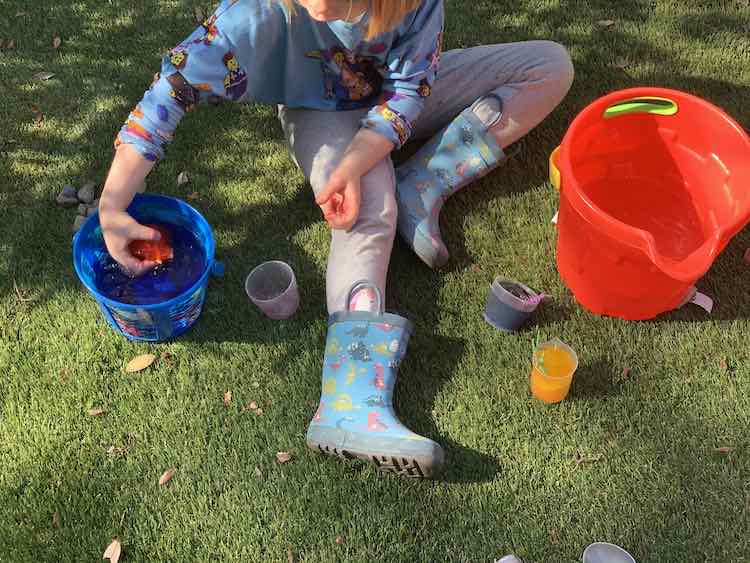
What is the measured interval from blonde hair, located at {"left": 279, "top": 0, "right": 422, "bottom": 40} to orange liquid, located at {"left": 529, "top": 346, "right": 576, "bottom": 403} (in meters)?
1.10

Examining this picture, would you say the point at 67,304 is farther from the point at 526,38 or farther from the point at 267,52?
the point at 526,38

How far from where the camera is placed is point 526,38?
328 cm

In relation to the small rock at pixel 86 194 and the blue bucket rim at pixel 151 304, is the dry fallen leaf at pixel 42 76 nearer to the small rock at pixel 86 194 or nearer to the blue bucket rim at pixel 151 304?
the small rock at pixel 86 194

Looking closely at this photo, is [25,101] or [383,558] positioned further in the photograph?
[25,101]

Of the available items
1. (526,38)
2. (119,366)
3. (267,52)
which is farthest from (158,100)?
(526,38)

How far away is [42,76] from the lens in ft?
10.5

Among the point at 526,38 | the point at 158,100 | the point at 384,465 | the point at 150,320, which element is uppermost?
the point at 158,100

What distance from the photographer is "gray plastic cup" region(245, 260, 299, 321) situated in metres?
2.38

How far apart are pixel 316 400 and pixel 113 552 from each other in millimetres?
734

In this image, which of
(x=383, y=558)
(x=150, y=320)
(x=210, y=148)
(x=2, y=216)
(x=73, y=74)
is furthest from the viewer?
(x=73, y=74)

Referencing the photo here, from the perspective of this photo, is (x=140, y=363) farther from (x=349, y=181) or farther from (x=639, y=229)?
(x=639, y=229)

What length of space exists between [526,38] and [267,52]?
142cm

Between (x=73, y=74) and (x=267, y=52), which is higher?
(x=267, y=52)

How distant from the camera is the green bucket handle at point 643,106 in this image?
91.4 inches
